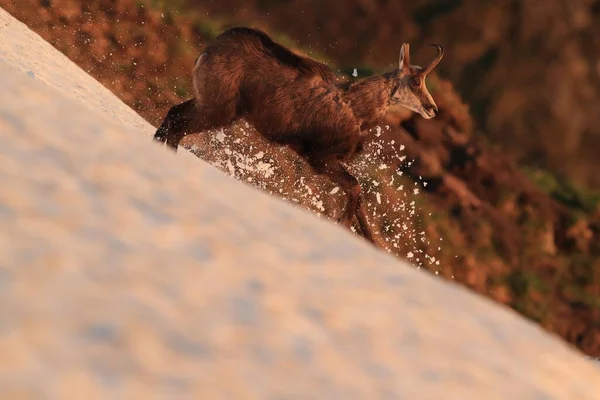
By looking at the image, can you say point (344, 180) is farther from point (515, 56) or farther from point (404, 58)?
point (515, 56)

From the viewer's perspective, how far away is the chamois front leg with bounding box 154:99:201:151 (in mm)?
6645

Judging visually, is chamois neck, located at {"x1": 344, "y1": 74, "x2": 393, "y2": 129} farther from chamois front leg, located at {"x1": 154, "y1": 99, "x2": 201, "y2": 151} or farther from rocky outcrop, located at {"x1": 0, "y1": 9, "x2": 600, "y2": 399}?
rocky outcrop, located at {"x1": 0, "y1": 9, "x2": 600, "y2": 399}

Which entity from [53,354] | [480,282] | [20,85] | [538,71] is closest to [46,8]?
[480,282]

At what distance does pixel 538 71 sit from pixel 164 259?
10969 millimetres

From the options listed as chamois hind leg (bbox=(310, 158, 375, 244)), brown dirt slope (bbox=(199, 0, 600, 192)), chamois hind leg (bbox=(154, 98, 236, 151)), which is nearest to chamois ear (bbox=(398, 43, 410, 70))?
chamois hind leg (bbox=(310, 158, 375, 244))

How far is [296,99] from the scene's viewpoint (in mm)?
6406

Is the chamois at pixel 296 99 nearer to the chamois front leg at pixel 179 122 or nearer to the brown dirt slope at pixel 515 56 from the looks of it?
the chamois front leg at pixel 179 122

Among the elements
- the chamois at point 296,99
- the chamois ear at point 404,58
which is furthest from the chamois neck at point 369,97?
the chamois ear at point 404,58

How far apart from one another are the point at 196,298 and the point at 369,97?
5337mm

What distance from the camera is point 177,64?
32.9 feet

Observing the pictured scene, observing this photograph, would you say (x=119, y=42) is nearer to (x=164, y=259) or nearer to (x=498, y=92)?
(x=498, y=92)

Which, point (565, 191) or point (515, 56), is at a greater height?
point (515, 56)

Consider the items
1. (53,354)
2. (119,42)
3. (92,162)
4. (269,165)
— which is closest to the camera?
(53,354)

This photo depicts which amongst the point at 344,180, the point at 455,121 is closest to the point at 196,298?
the point at 344,180
